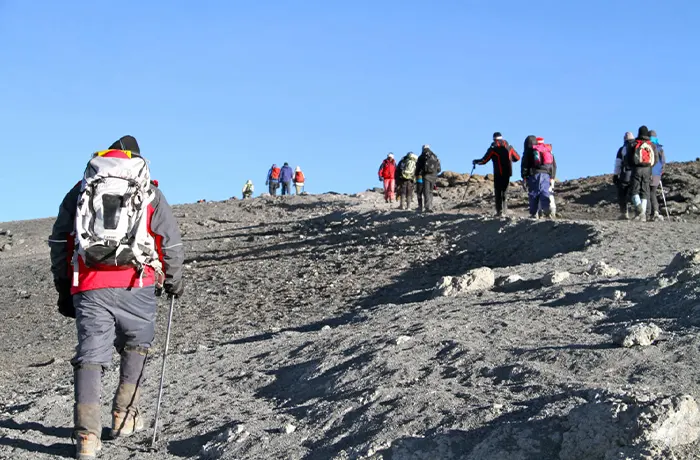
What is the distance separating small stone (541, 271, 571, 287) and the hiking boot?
5.68 meters

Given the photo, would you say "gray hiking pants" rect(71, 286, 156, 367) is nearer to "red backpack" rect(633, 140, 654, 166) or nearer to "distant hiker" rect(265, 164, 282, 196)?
"red backpack" rect(633, 140, 654, 166)

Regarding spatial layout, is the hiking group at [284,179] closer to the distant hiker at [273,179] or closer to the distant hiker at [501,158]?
the distant hiker at [273,179]

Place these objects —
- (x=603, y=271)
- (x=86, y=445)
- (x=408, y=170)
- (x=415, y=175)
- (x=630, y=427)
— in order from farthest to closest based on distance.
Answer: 1. (x=408, y=170)
2. (x=415, y=175)
3. (x=603, y=271)
4. (x=86, y=445)
5. (x=630, y=427)

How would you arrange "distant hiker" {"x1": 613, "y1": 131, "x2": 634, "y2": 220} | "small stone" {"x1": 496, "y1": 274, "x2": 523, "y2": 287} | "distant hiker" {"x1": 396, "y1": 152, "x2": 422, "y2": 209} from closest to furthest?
"small stone" {"x1": 496, "y1": 274, "x2": 523, "y2": 287}, "distant hiker" {"x1": 613, "y1": 131, "x2": 634, "y2": 220}, "distant hiker" {"x1": 396, "y1": 152, "x2": 422, "y2": 209}

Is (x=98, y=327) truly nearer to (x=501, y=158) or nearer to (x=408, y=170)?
(x=501, y=158)

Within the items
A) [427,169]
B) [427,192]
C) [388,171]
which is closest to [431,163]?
[427,169]

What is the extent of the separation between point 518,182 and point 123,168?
34.2 meters

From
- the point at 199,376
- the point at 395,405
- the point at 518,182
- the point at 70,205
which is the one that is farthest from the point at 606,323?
the point at 518,182

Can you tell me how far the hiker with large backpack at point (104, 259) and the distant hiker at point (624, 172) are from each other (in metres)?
12.8

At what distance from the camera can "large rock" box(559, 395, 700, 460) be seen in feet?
13.5

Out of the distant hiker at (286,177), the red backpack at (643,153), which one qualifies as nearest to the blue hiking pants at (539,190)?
the red backpack at (643,153)

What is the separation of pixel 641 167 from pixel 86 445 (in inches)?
533

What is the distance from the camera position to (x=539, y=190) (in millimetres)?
18203

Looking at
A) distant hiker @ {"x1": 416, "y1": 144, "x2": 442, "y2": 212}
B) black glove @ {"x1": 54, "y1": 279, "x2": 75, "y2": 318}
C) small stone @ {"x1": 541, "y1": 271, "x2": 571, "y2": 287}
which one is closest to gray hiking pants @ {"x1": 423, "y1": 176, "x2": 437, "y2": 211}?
distant hiker @ {"x1": 416, "y1": 144, "x2": 442, "y2": 212}
